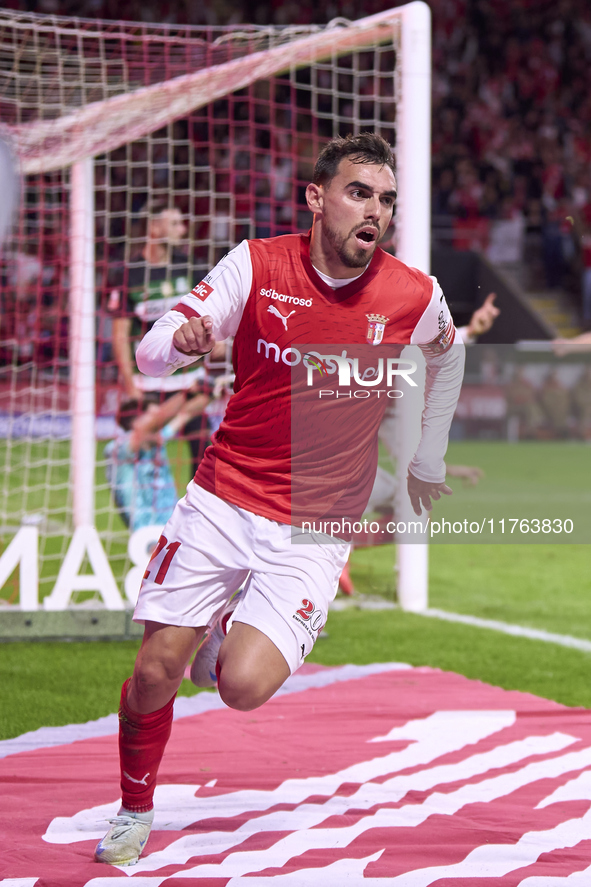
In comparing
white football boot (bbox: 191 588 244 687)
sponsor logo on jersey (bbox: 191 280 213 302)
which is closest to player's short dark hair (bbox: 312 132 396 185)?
sponsor logo on jersey (bbox: 191 280 213 302)

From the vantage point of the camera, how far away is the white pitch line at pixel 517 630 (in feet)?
16.9

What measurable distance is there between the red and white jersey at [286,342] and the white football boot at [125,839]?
890 millimetres

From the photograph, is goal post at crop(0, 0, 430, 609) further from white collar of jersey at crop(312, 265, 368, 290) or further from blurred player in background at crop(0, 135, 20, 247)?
white collar of jersey at crop(312, 265, 368, 290)

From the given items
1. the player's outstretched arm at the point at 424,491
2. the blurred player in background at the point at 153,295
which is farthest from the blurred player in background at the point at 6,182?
the player's outstretched arm at the point at 424,491

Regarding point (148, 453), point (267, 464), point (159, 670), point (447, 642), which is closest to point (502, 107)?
point (148, 453)

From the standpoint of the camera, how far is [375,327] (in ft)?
8.66

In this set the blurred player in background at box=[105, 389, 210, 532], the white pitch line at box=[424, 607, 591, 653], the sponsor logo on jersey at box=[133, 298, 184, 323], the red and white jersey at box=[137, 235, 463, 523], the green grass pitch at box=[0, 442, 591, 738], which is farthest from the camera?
the blurred player in background at box=[105, 389, 210, 532]

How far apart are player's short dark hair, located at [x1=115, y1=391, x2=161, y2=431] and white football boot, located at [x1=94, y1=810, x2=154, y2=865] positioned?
4067 mm

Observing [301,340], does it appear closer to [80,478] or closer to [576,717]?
[576,717]

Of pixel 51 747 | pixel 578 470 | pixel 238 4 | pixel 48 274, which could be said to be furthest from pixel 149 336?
pixel 238 4

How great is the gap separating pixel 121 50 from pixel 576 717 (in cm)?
461

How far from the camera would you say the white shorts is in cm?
249

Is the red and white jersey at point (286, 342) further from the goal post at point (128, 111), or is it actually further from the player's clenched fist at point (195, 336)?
the goal post at point (128, 111)

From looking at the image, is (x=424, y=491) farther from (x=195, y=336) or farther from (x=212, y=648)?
(x=195, y=336)
